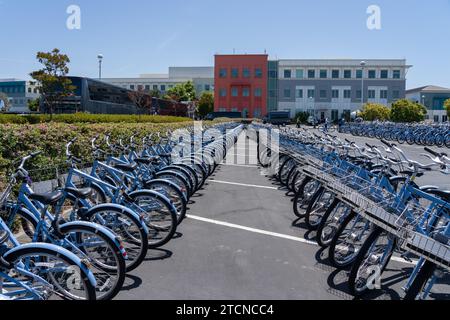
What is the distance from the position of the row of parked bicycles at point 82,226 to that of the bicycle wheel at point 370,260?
1961 millimetres

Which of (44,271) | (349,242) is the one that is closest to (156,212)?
(44,271)

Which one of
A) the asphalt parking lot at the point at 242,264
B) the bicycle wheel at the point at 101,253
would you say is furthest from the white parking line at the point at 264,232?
the bicycle wheel at the point at 101,253

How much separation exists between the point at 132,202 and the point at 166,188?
2.53 feet

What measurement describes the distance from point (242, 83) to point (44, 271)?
6227 cm

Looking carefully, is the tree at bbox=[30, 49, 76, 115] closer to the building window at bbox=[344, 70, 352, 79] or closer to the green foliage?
the green foliage

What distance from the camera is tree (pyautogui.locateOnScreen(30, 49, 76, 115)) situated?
76.0 feet

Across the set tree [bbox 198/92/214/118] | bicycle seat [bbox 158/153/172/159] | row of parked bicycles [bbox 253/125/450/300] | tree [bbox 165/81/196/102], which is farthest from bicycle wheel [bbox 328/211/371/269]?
tree [bbox 165/81/196/102]

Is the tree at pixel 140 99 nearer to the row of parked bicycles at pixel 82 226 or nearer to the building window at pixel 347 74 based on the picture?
the row of parked bicycles at pixel 82 226

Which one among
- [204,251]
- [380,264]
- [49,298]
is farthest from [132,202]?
[380,264]

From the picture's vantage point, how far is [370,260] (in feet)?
12.8

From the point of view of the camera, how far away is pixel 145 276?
13.7 feet

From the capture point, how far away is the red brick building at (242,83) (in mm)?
63688

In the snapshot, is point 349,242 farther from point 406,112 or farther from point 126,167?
point 406,112

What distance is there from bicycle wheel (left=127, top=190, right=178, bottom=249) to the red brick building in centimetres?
5891
